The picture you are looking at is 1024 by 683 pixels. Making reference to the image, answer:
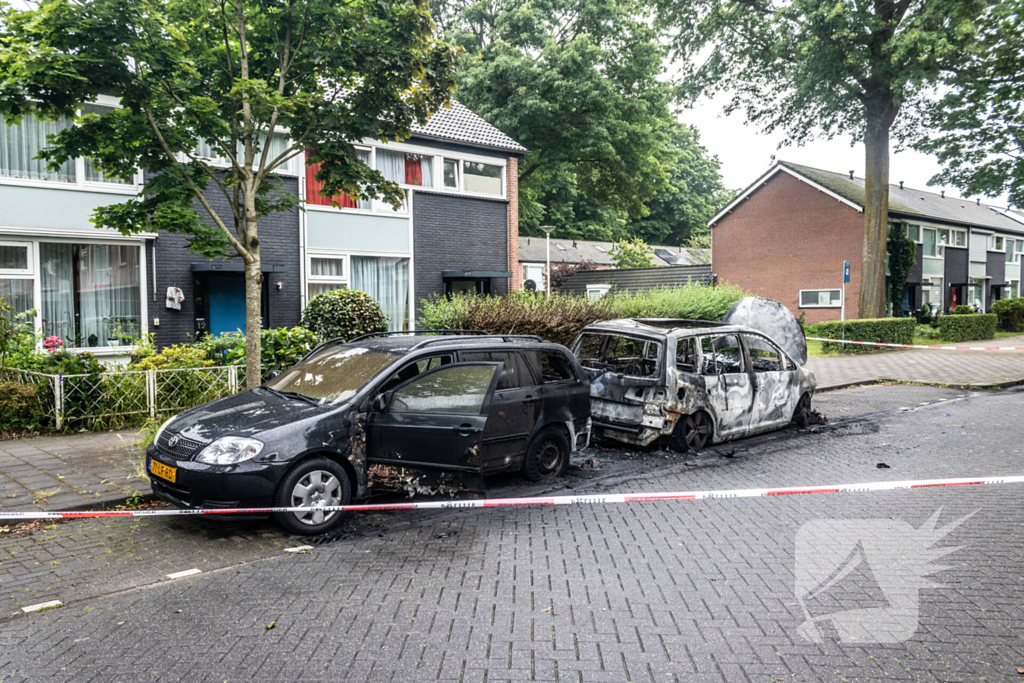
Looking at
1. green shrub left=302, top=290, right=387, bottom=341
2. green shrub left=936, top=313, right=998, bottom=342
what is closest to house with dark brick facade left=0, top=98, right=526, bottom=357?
green shrub left=302, top=290, right=387, bottom=341

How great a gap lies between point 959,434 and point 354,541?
8489 millimetres

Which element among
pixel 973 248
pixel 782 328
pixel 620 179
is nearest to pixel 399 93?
pixel 782 328

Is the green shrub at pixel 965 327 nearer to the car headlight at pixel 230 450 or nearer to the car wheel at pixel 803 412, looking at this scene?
the car wheel at pixel 803 412

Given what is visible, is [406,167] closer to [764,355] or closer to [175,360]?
[175,360]

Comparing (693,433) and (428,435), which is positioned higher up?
(428,435)

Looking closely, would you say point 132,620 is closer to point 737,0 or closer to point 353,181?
point 353,181

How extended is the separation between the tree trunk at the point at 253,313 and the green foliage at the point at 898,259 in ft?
104

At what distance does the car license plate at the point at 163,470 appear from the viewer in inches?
213

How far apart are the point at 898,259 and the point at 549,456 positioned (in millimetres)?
31362

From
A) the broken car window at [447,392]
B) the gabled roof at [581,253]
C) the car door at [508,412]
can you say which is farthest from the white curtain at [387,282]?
the gabled roof at [581,253]

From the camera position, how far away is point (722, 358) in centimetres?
939

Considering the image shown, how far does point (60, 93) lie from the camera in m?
7.15

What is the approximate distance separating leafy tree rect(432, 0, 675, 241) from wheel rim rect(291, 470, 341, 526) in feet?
77.4

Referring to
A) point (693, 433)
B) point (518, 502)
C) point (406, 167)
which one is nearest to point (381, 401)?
point (518, 502)
